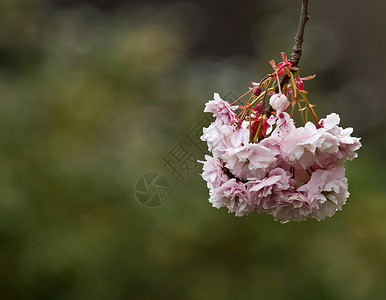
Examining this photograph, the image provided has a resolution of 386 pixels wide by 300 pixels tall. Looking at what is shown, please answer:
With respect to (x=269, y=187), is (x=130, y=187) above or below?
above

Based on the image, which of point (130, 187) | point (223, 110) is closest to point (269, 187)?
point (223, 110)

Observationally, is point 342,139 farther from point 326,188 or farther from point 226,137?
point 226,137

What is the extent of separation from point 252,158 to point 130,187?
1754 millimetres

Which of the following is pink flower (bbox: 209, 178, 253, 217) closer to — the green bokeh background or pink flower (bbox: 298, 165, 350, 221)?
pink flower (bbox: 298, 165, 350, 221)

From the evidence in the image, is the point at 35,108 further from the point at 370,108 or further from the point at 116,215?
the point at 370,108

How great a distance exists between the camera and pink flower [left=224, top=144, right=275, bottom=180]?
95cm


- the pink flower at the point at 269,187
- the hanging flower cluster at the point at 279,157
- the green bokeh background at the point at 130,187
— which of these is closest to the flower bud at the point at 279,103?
the hanging flower cluster at the point at 279,157

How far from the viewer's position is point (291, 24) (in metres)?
3.52

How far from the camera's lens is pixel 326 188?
99 centimetres

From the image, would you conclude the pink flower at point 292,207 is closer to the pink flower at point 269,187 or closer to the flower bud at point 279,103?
the pink flower at point 269,187

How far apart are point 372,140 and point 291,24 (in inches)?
→ 38.9

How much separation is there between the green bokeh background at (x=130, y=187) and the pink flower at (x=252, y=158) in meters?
1.62

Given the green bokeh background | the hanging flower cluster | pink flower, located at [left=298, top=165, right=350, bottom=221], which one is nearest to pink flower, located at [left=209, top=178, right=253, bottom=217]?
the hanging flower cluster

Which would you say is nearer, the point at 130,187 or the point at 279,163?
the point at 279,163
